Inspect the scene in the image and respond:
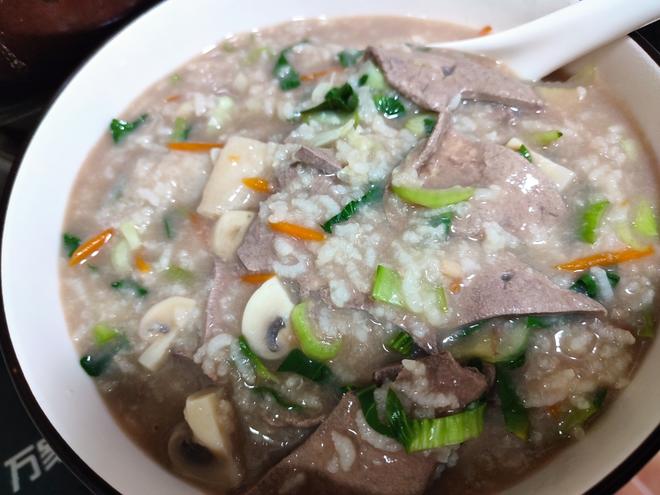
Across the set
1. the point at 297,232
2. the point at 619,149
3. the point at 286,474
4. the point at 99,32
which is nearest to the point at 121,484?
the point at 286,474

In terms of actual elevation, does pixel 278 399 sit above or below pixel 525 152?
below

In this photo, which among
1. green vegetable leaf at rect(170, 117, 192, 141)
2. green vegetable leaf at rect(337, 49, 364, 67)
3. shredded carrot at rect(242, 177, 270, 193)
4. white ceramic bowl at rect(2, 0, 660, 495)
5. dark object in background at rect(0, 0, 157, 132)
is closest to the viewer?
white ceramic bowl at rect(2, 0, 660, 495)

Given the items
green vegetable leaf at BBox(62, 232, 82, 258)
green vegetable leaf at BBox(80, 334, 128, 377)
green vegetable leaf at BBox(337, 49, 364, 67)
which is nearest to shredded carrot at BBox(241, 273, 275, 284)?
green vegetable leaf at BBox(80, 334, 128, 377)

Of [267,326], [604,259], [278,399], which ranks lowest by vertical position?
A: [278,399]

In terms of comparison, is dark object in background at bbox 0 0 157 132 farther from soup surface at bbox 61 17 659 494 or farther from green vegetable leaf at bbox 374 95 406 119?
green vegetable leaf at bbox 374 95 406 119

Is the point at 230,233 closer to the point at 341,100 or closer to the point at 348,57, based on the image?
the point at 341,100

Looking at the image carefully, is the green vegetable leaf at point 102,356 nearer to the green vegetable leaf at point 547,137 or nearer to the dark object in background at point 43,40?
the dark object in background at point 43,40

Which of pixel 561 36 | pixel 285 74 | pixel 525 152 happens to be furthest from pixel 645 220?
pixel 285 74
